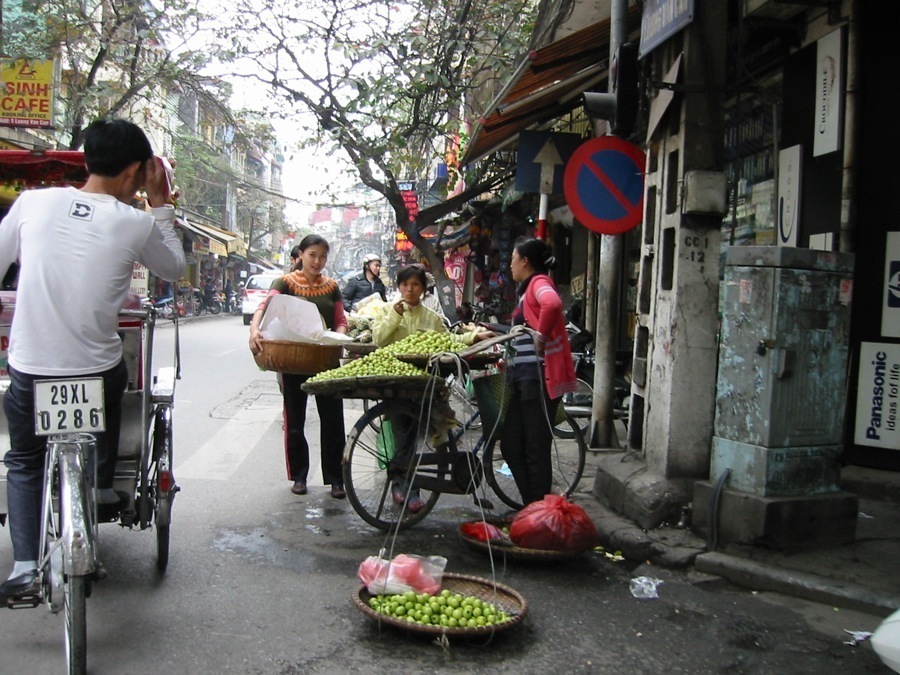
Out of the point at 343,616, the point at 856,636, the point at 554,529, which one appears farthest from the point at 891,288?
the point at 343,616

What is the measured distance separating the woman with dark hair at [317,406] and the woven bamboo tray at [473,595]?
1975 millimetres

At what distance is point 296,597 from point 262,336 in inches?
73.5

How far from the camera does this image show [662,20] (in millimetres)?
5609

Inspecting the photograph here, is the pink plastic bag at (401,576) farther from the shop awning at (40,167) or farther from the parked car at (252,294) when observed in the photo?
the parked car at (252,294)

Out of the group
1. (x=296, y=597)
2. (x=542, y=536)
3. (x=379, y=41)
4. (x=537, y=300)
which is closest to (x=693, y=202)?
(x=537, y=300)

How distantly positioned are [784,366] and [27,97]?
12827mm

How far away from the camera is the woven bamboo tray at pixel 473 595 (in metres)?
3.44

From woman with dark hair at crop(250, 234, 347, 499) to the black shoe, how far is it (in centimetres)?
279

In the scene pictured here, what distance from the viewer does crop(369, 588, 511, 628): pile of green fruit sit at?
3.53 m

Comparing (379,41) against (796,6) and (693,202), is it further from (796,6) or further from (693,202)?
(693,202)

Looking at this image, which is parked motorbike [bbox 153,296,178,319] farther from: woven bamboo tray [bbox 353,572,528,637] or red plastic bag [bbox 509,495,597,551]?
red plastic bag [bbox 509,495,597,551]

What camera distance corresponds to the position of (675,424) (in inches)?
206

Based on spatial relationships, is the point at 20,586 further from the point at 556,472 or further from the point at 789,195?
the point at 789,195

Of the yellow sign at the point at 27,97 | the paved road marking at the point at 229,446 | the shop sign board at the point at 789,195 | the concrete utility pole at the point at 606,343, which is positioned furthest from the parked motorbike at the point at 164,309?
the yellow sign at the point at 27,97
